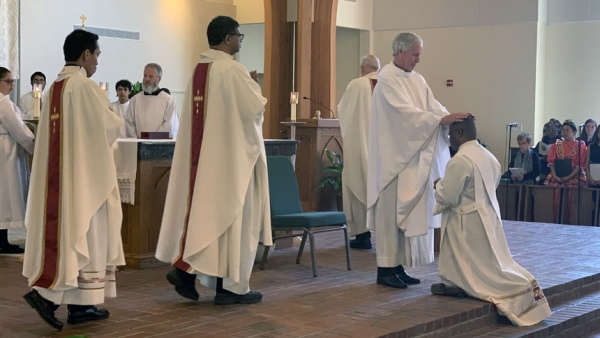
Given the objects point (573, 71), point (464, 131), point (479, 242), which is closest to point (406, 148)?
point (464, 131)

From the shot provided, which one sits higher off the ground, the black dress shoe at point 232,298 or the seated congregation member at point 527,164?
the seated congregation member at point 527,164

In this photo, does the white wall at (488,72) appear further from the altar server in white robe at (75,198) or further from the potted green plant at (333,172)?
the altar server in white robe at (75,198)

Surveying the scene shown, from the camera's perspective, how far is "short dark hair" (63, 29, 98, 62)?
158 inches

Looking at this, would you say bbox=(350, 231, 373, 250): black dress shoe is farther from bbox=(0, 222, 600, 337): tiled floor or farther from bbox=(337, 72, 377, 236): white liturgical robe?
bbox=(0, 222, 600, 337): tiled floor

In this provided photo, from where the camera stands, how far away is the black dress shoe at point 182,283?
4598 millimetres

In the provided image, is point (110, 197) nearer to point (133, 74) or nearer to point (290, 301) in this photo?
point (290, 301)

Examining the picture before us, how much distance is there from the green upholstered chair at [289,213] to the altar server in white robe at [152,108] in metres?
2.55

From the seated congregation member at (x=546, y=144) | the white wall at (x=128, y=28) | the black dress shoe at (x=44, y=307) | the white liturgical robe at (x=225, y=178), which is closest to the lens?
the black dress shoe at (x=44, y=307)

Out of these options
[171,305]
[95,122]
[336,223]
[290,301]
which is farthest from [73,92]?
[336,223]

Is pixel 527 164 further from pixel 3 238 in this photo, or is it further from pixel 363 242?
pixel 3 238

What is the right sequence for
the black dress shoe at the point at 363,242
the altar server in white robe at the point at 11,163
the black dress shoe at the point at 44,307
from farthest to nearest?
1. the black dress shoe at the point at 363,242
2. the altar server in white robe at the point at 11,163
3. the black dress shoe at the point at 44,307

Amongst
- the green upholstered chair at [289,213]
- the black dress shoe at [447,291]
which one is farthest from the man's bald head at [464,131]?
the green upholstered chair at [289,213]

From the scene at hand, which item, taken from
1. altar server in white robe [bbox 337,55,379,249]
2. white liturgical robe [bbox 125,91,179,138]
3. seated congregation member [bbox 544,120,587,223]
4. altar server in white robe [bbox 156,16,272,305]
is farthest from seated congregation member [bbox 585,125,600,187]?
altar server in white robe [bbox 156,16,272,305]

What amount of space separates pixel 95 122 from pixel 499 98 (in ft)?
38.4
